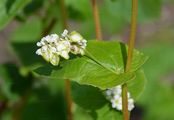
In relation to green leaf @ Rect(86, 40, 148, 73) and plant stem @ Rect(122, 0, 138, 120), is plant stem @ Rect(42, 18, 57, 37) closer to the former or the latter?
green leaf @ Rect(86, 40, 148, 73)

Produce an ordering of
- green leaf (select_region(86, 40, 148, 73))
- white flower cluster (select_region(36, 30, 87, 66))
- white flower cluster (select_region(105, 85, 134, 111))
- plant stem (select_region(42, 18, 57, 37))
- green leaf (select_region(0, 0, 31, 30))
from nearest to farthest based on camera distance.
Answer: white flower cluster (select_region(36, 30, 87, 66)) < green leaf (select_region(86, 40, 148, 73)) < white flower cluster (select_region(105, 85, 134, 111)) < green leaf (select_region(0, 0, 31, 30)) < plant stem (select_region(42, 18, 57, 37))

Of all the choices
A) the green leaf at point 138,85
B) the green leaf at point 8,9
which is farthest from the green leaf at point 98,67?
the green leaf at point 8,9

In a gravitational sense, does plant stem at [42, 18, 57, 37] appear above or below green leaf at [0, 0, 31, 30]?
above

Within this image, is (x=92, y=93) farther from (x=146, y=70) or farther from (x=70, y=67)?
(x=146, y=70)

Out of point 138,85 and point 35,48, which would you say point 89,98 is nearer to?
point 138,85

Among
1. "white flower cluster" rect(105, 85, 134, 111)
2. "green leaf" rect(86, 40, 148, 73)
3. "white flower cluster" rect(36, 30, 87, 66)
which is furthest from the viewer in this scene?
"white flower cluster" rect(105, 85, 134, 111)

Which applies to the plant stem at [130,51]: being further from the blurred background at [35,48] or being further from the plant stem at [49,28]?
the plant stem at [49,28]

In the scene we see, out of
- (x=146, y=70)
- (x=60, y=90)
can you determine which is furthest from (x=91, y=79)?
(x=146, y=70)

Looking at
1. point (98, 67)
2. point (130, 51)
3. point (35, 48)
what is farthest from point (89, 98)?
point (35, 48)

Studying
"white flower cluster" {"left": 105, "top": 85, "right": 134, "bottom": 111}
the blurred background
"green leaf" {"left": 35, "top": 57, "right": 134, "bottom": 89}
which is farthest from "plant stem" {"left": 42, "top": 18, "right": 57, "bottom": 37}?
"green leaf" {"left": 35, "top": 57, "right": 134, "bottom": 89}
